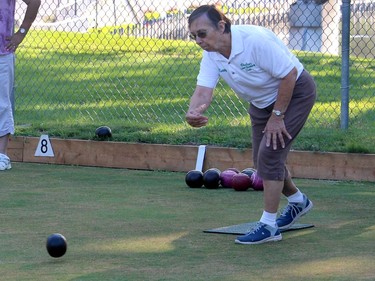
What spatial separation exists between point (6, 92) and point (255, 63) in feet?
13.6

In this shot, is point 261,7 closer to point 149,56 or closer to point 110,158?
point 149,56

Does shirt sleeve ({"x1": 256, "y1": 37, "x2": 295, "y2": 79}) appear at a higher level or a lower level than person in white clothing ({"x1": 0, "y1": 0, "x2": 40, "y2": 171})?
higher

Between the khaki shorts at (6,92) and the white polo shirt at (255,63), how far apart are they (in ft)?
12.2

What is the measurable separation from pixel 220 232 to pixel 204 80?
1.03 meters

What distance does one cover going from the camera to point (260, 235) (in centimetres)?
601

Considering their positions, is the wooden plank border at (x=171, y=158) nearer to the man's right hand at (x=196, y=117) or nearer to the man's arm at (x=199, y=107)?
the man's arm at (x=199, y=107)

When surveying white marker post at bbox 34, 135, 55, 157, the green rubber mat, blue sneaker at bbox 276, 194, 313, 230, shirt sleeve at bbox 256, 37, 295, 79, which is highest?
shirt sleeve at bbox 256, 37, 295, 79

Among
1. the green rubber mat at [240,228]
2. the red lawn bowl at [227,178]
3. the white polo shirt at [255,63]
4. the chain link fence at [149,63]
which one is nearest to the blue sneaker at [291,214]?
the green rubber mat at [240,228]

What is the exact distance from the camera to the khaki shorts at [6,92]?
9203mm

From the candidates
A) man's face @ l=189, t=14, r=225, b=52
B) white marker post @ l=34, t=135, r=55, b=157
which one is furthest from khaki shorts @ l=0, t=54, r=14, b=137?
man's face @ l=189, t=14, r=225, b=52

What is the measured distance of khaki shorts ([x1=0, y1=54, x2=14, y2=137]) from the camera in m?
9.20

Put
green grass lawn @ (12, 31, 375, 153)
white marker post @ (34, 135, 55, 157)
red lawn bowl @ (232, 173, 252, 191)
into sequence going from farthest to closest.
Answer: white marker post @ (34, 135, 55, 157) → green grass lawn @ (12, 31, 375, 153) → red lawn bowl @ (232, 173, 252, 191)

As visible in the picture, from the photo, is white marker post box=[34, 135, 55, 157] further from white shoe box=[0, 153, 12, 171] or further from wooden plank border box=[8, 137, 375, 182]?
white shoe box=[0, 153, 12, 171]

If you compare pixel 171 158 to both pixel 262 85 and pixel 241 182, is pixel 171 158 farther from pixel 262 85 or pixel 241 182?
pixel 262 85
